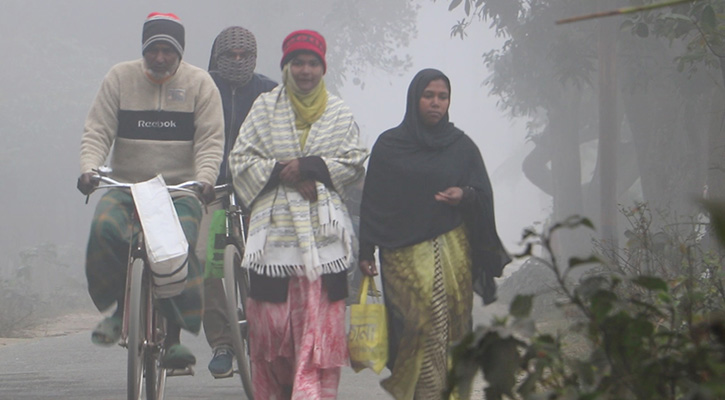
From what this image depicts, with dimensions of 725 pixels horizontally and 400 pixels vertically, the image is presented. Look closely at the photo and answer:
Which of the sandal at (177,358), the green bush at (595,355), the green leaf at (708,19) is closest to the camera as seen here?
the green bush at (595,355)

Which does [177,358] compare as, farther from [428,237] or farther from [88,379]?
[88,379]

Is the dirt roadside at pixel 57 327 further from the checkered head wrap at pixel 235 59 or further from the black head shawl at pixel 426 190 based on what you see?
the black head shawl at pixel 426 190

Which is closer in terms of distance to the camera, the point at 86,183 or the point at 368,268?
the point at 86,183

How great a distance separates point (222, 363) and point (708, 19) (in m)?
3.66

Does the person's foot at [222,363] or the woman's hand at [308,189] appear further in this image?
the person's foot at [222,363]

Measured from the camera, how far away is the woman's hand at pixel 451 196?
5.49 m

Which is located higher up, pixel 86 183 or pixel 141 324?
pixel 86 183

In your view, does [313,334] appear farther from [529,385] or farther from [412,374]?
[529,385]

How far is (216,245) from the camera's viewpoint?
20.6 feet

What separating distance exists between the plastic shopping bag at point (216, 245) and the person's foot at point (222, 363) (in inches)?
14.7

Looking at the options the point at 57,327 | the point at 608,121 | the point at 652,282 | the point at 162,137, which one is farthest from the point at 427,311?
the point at 608,121

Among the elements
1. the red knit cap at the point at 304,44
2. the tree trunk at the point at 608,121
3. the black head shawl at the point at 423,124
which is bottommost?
the black head shawl at the point at 423,124

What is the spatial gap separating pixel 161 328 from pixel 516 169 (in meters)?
82.3

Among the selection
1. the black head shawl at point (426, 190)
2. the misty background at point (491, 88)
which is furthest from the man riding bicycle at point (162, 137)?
the misty background at point (491, 88)
